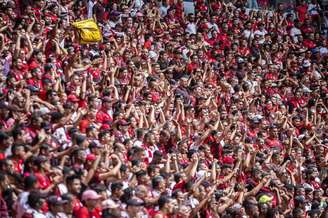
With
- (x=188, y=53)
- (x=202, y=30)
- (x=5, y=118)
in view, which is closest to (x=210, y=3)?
(x=202, y=30)

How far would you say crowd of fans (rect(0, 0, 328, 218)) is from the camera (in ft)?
28.6

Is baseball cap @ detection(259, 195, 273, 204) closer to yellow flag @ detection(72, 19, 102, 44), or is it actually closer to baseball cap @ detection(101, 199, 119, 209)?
baseball cap @ detection(101, 199, 119, 209)

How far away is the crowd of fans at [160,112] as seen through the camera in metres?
8.73

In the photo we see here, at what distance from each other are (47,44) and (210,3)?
7151 mm

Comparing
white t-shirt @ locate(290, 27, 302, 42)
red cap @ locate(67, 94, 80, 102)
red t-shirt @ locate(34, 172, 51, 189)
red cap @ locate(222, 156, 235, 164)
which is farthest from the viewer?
white t-shirt @ locate(290, 27, 302, 42)

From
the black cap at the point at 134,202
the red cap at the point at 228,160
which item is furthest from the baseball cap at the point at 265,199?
the black cap at the point at 134,202

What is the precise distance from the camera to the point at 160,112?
12.8 m

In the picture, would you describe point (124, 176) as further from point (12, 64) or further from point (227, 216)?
point (12, 64)

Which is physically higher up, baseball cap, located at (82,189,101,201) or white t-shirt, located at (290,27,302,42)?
baseball cap, located at (82,189,101,201)

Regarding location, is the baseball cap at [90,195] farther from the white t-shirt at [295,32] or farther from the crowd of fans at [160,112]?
the white t-shirt at [295,32]

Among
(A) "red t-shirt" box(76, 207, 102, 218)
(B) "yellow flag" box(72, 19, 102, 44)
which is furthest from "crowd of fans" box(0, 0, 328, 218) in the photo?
(B) "yellow flag" box(72, 19, 102, 44)

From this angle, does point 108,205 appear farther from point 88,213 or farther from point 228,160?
point 228,160

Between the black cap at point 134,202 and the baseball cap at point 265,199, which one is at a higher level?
the black cap at point 134,202

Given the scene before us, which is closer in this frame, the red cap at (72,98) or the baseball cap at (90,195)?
the baseball cap at (90,195)
